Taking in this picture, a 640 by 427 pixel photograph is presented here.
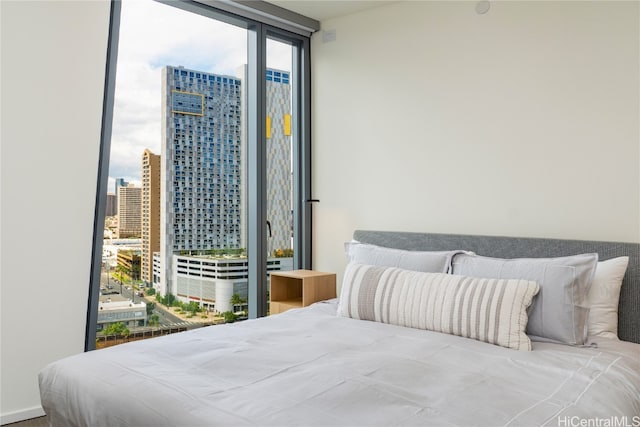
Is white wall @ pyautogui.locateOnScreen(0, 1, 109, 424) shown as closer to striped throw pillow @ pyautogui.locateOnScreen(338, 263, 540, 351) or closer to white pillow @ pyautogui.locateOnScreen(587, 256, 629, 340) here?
striped throw pillow @ pyautogui.locateOnScreen(338, 263, 540, 351)

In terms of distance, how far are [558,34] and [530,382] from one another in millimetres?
2060

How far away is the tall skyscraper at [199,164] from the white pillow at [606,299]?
94.1 inches

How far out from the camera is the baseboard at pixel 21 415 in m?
2.81

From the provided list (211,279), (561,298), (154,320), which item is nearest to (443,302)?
(561,298)

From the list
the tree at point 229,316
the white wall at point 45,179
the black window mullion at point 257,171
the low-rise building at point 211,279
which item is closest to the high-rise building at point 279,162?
the black window mullion at point 257,171

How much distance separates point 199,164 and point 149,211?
49 centimetres

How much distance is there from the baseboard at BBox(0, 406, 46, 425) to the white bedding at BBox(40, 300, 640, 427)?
1.01m

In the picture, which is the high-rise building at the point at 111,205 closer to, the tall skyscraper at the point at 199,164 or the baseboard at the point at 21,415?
the tall skyscraper at the point at 199,164

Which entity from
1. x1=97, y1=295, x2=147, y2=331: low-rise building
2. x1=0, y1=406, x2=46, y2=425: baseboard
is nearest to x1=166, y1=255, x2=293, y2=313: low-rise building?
x1=97, y1=295, x2=147, y2=331: low-rise building

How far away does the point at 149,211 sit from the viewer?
350 cm

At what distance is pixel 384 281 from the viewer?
286 cm

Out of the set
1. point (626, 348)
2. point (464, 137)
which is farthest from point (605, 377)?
point (464, 137)

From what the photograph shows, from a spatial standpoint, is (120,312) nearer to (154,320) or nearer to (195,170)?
(154,320)

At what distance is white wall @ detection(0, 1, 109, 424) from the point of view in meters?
2.79
